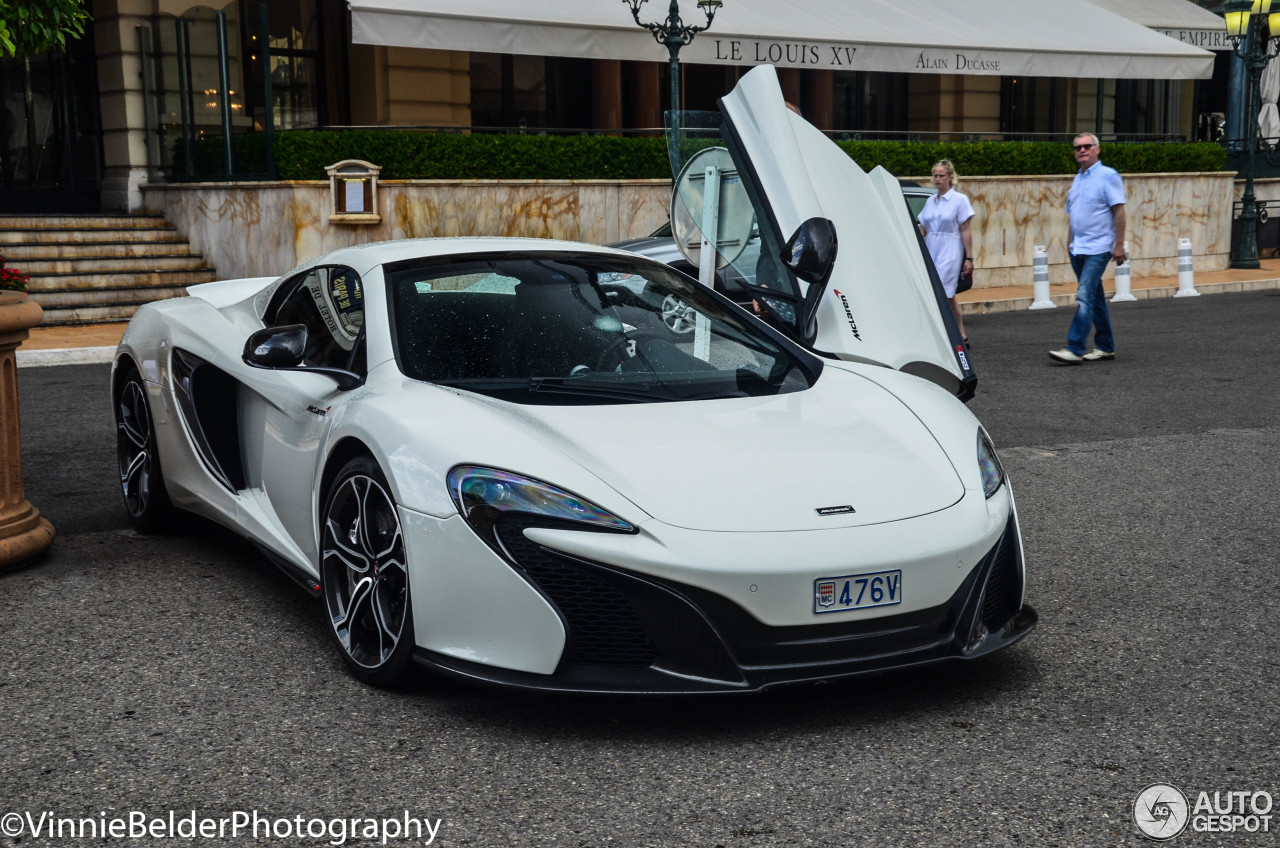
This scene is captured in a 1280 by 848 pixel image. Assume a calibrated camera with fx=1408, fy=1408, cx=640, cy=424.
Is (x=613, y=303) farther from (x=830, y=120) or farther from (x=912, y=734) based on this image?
(x=830, y=120)

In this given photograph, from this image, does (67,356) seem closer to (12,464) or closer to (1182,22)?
(12,464)

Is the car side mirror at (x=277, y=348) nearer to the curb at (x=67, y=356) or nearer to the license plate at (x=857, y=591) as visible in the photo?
the license plate at (x=857, y=591)

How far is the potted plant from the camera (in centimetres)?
504

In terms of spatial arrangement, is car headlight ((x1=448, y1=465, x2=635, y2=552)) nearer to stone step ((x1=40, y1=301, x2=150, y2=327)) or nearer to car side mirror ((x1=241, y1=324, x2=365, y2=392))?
car side mirror ((x1=241, y1=324, x2=365, y2=392))

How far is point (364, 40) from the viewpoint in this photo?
599 inches

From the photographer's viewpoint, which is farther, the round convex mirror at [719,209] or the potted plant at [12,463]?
the round convex mirror at [719,209]

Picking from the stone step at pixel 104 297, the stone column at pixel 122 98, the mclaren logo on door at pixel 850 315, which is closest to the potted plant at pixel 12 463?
the mclaren logo on door at pixel 850 315

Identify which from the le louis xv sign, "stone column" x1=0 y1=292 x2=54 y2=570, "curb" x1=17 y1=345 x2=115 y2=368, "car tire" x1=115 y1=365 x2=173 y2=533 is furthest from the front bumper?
the le louis xv sign

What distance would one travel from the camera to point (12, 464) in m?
5.12

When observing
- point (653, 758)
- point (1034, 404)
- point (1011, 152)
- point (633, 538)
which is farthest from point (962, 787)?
point (1011, 152)

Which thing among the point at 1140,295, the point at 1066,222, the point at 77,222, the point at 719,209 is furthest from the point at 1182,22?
the point at 719,209

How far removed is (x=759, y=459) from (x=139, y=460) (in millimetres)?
3111

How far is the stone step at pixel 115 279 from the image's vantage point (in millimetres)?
15120

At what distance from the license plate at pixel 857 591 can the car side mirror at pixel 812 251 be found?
5.35ft
